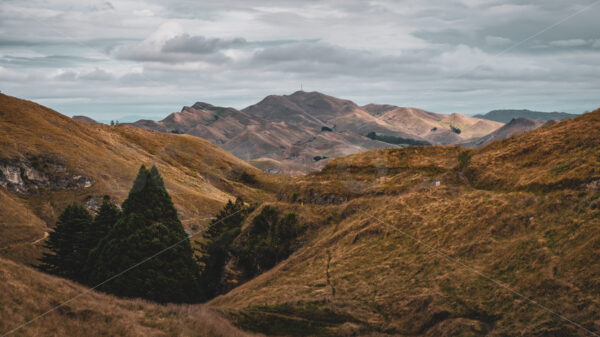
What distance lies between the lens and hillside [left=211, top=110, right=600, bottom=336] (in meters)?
25.8

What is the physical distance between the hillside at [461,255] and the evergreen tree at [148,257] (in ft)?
25.1

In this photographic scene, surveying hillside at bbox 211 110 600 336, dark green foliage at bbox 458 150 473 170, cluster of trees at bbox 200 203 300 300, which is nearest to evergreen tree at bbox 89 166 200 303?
cluster of trees at bbox 200 203 300 300

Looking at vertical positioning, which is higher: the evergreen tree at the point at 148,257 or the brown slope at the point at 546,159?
the brown slope at the point at 546,159

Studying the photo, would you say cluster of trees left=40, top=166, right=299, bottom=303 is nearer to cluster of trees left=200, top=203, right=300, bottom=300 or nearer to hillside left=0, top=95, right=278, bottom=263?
cluster of trees left=200, top=203, right=300, bottom=300

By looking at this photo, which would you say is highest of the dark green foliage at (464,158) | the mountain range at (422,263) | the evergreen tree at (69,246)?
the dark green foliage at (464,158)

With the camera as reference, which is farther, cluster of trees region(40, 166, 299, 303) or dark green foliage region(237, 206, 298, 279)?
dark green foliage region(237, 206, 298, 279)

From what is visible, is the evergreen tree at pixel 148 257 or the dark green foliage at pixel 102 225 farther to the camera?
the dark green foliage at pixel 102 225

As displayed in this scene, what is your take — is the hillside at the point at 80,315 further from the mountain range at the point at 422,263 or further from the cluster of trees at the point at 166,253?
the cluster of trees at the point at 166,253

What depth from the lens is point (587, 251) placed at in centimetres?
2595

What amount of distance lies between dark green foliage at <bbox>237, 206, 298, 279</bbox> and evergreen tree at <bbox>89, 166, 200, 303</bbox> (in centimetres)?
640

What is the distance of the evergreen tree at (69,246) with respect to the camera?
211ft

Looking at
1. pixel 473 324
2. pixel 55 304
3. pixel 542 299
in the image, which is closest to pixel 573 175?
pixel 542 299

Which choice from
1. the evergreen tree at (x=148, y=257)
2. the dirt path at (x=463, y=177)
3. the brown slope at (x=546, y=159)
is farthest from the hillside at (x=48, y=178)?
the brown slope at (x=546, y=159)

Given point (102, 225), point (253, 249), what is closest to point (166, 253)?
point (253, 249)
